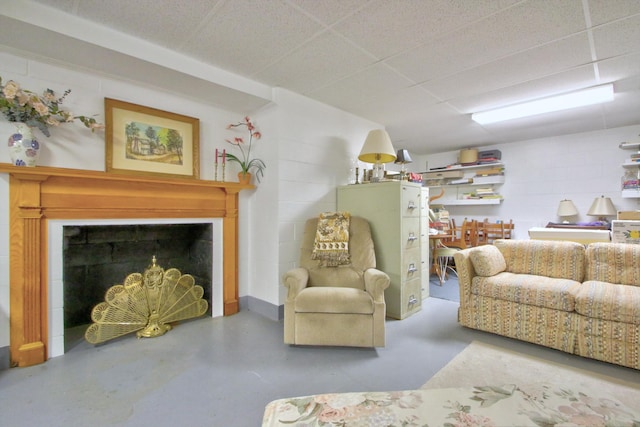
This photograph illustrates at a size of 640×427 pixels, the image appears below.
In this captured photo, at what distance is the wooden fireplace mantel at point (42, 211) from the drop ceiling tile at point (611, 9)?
3.10 meters

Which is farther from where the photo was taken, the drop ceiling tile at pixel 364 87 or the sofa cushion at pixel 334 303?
the drop ceiling tile at pixel 364 87

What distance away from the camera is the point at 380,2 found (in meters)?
1.67

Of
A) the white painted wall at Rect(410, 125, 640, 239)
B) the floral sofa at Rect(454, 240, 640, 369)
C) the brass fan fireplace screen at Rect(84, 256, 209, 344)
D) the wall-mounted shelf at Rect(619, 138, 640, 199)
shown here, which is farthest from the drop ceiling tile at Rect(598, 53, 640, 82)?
the brass fan fireplace screen at Rect(84, 256, 209, 344)

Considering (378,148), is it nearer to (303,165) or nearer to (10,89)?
(303,165)

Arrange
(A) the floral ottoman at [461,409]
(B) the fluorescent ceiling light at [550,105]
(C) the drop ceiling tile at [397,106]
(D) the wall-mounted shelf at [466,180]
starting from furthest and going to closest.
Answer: (D) the wall-mounted shelf at [466,180], (C) the drop ceiling tile at [397,106], (B) the fluorescent ceiling light at [550,105], (A) the floral ottoman at [461,409]

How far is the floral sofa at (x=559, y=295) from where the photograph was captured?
76.9 inches

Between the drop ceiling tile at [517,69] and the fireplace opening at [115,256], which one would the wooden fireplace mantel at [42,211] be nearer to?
the fireplace opening at [115,256]

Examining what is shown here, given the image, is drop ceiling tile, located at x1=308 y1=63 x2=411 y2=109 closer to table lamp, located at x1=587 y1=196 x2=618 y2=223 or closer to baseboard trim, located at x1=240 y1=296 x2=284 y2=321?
baseboard trim, located at x1=240 y1=296 x2=284 y2=321

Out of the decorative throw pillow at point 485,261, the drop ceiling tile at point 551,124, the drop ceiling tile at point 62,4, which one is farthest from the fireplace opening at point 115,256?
the drop ceiling tile at point 551,124

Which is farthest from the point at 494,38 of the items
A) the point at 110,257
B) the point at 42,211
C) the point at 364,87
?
the point at 110,257

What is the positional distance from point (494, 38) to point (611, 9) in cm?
59

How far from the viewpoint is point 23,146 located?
74.3 inches

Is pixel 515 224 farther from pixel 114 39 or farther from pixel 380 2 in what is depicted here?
pixel 114 39

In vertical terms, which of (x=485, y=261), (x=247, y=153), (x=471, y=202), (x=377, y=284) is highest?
(x=247, y=153)
